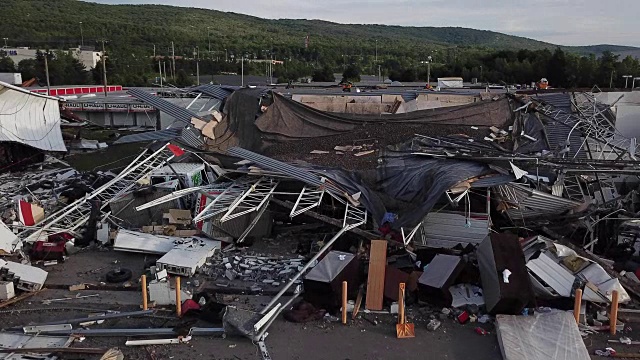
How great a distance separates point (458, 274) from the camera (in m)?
9.02

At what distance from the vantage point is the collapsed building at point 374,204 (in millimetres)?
8852

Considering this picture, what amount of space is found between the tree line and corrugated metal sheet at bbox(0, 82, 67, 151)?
84.0 feet

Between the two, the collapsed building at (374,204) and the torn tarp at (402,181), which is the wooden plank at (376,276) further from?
the torn tarp at (402,181)

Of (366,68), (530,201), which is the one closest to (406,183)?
(530,201)

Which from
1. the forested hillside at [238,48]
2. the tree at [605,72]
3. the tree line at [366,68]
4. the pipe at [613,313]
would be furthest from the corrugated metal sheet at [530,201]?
the forested hillside at [238,48]

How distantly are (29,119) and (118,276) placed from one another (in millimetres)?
12491

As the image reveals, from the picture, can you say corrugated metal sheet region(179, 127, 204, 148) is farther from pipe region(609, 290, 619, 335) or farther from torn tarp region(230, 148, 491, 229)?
pipe region(609, 290, 619, 335)

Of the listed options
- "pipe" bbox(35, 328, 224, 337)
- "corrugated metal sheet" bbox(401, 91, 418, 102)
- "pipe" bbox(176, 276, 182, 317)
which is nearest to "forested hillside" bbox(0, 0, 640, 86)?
"corrugated metal sheet" bbox(401, 91, 418, 102)

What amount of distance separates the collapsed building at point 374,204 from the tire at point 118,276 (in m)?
0.64

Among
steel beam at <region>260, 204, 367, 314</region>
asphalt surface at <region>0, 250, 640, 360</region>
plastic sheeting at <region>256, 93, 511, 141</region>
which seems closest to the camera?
asphalt surface at <region>0, 250, 640, 360</region>

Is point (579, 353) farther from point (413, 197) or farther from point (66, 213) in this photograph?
point (66, 213)

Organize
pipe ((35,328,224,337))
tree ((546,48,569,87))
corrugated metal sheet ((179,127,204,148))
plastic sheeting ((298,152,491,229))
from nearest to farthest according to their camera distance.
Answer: pipe ((35,328,224,337)) < plastic sheeting ((298,152,491,229)) < corrugated metal sheet ((179,127,204,148)) < tree ((546,48,569,87))

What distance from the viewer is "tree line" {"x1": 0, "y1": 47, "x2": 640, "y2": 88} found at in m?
36.1

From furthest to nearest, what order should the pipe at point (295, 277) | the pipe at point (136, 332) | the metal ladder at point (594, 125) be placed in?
the metal ladder at point (594, 125) < the pipe at point (295, 277) < the pipe at point (136, 332)
